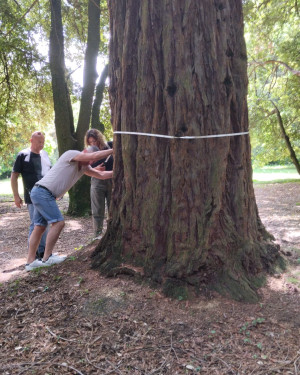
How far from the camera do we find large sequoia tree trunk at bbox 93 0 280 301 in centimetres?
310

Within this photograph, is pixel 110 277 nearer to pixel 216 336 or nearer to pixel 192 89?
pixel 216 336

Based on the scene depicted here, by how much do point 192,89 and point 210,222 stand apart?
1.24 m

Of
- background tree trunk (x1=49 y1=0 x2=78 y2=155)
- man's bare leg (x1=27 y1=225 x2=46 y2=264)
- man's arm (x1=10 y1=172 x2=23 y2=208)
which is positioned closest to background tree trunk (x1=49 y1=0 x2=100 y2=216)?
background tree trunk (x1=49 y1=0 x2=78 y2=155)

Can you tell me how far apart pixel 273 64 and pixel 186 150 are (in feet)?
43.0

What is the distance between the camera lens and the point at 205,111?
3.13m

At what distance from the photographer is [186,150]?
3135 mm

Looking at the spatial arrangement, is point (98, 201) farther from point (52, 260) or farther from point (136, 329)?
point (136, 329)

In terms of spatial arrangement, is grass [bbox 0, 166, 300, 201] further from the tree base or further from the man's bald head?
the tree base

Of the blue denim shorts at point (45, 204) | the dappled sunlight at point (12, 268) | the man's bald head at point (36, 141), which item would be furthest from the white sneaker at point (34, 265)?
the man's bald head at point (36, 141)

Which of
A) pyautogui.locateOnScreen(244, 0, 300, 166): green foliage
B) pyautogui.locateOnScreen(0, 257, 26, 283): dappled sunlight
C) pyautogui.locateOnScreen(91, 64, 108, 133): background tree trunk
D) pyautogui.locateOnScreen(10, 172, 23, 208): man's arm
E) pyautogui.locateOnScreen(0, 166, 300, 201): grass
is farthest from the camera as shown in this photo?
pyautogui.locateOnScreen(0, 166, 300, 201): grass

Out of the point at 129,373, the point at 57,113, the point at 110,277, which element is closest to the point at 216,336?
the point at 129,373

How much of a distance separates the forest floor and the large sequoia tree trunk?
0.74 feet

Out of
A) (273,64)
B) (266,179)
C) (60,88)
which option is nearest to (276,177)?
(266,179)

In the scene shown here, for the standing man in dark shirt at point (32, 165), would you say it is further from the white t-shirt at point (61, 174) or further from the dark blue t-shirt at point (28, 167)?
the white t-shirt at point (61, 174)
